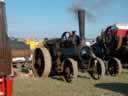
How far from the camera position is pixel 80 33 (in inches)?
642

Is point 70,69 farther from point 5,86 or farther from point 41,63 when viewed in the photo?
point 5,86

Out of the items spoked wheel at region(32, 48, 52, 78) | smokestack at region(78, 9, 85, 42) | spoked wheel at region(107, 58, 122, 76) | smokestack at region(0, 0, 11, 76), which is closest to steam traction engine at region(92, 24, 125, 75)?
spoked wheel at region(107, 58, 122, 76)

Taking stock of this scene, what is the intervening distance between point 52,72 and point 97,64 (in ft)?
6.01

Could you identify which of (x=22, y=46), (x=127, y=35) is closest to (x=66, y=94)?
(x=127, y=35)

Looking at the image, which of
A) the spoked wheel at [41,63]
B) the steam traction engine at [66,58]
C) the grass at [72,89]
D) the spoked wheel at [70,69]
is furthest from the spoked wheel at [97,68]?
the spoked wheel at [41,63]

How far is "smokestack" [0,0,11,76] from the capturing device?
573cm

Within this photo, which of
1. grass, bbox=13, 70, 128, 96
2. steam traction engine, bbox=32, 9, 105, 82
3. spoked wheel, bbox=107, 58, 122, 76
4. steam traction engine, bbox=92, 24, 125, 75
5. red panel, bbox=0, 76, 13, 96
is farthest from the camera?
steam traction engine, bbox=92, 24, 125, 75

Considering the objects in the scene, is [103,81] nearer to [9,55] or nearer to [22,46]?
[9,55]

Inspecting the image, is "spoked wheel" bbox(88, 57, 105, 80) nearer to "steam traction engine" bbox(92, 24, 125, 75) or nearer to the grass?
the grass

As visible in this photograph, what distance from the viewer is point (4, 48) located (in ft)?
18.9

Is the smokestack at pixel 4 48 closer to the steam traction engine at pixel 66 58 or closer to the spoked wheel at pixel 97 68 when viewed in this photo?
the steam traction engine at pixel 66 58

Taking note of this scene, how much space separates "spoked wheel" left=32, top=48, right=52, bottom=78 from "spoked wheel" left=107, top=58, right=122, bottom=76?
3.17 meters

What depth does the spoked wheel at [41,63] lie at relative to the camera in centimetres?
1534

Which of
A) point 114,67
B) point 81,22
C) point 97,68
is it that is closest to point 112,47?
point 114,67
